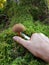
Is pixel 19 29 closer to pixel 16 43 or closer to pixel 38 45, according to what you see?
pixel 16 43

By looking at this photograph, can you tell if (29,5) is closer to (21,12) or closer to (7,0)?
(21,12)

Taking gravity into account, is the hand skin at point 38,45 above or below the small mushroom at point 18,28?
below

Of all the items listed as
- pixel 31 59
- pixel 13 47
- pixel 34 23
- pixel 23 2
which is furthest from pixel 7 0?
pixel 31 59

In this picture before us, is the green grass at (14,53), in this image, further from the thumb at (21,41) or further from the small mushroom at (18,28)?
the small mushroom at (18,28)

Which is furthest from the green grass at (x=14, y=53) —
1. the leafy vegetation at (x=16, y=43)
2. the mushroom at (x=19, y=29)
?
the mushroom at (x=19, y=29)

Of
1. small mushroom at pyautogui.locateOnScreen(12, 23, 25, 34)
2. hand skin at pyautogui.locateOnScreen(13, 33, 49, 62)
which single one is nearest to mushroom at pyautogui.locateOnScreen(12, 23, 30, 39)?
small mushroom at pyautogui.locateOnScreen(12, 23, 25, 34)
